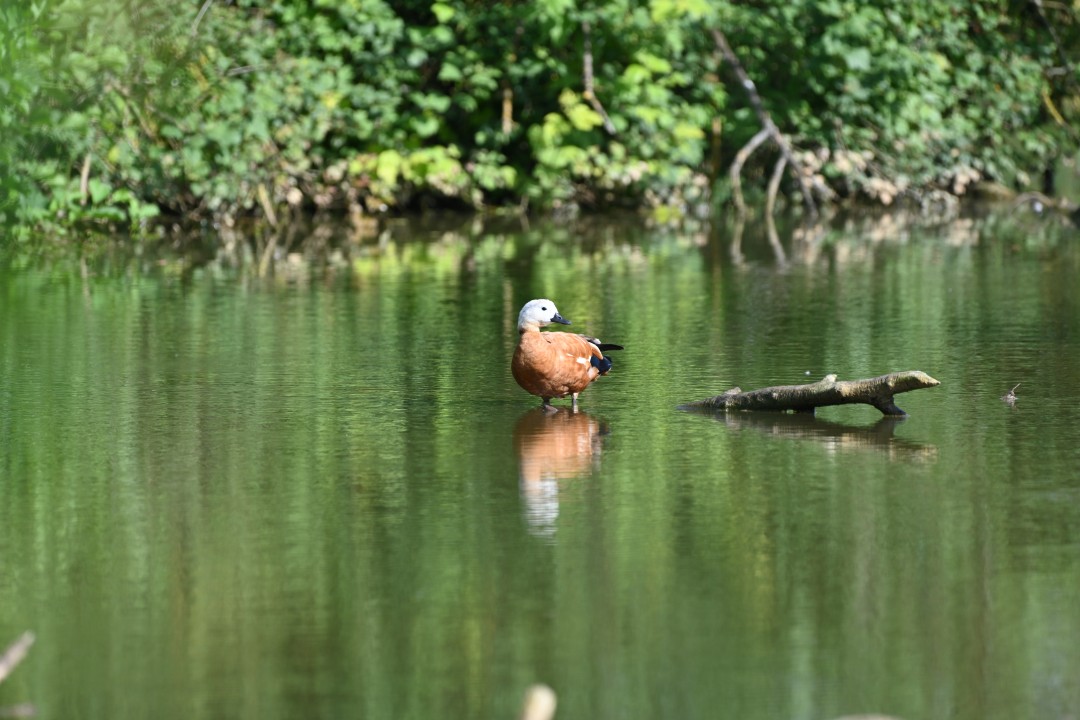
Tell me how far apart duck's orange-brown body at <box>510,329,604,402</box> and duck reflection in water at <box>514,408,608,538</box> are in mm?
148

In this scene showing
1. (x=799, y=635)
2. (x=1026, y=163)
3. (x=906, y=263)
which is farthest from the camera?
(x=1026, y=163)

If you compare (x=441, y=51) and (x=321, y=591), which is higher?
(x=441, y=51)

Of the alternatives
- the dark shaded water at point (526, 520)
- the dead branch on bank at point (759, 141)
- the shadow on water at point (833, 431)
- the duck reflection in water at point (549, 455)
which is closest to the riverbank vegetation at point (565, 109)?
the dead branch on bank at point (759, 141)

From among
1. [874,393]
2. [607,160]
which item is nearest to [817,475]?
[874,393]

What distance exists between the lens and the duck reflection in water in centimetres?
720

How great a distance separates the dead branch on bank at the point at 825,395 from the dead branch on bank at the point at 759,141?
48.8ft

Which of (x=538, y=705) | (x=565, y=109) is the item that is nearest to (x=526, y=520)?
(x=538, y=705)

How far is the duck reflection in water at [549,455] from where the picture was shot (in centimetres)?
720

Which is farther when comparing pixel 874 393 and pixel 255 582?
pixel 874 393

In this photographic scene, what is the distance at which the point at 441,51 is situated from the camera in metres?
24.2

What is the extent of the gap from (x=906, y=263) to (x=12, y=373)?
911 cm

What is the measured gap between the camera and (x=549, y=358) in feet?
30.1

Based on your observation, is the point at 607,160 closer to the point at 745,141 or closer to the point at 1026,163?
the point at 745,141

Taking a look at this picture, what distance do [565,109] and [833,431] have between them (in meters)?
15.2
